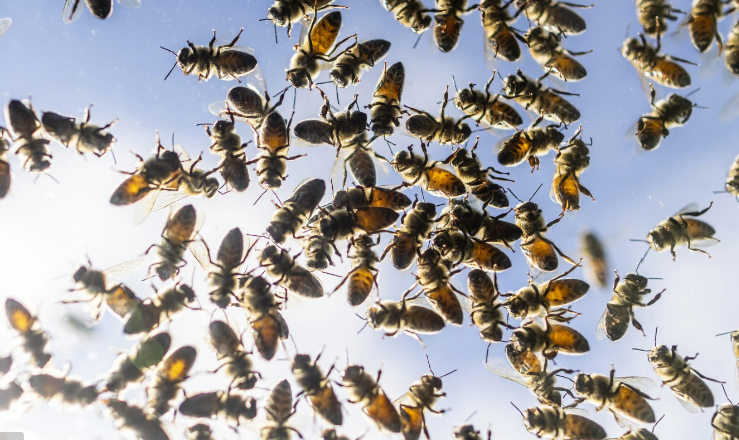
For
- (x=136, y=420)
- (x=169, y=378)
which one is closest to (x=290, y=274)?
(x=169, y=378)

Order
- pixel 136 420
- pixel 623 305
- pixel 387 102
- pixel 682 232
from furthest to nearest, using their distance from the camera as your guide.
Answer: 1. pixel 682 232
2. pixel 623 305
3. pixel 387 102
4. pixel 136 420

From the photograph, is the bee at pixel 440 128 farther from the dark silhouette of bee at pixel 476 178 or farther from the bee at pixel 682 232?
the bee at pixel 682 232

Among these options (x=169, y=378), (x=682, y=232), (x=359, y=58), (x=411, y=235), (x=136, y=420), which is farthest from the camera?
(x=682, y=232)

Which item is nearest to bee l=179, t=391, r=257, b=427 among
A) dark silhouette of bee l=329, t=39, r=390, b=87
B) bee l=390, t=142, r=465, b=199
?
bee l=390, t=142, r=465, b=199

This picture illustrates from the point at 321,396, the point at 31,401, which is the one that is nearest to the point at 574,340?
the point at 321,396

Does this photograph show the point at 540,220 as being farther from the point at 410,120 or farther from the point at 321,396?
the point at 321,396

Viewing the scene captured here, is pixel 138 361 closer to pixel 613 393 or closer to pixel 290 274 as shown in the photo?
pixel 290 274

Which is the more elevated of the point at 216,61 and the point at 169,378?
the point at 216,61

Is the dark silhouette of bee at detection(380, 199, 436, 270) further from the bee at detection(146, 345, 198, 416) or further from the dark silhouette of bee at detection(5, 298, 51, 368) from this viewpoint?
the dark silhouette of bee at detection(5, 298, 51, 368)
